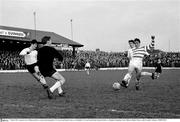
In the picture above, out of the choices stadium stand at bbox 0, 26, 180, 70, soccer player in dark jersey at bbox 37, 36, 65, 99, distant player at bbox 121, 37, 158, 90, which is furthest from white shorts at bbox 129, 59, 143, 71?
stadium stand at bbox 0, 26, 180, 70

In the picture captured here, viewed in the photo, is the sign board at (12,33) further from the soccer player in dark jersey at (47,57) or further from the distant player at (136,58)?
the soccer player in dark jersey at (47,57)

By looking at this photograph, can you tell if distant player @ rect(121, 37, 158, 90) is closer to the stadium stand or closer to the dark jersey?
the dark jersey

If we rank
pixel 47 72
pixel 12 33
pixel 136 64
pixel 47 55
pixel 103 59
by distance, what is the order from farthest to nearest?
1. pixel 103 59
2. pixel 12 33
3. pixel 136 64
4. pixel 47 72
5. pixel 47 55

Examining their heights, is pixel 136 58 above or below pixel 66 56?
below

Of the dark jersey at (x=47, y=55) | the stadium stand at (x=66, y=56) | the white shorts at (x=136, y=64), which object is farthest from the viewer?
the stadium stand at (x=66, y=56)

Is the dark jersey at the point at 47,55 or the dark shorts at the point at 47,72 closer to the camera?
the dark jersey at the point at 47,55

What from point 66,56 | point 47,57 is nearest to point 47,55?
point 47,57

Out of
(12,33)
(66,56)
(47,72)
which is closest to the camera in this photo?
(47,72)

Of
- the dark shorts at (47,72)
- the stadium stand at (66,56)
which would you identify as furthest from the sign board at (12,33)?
the dark shorts at (47,72)

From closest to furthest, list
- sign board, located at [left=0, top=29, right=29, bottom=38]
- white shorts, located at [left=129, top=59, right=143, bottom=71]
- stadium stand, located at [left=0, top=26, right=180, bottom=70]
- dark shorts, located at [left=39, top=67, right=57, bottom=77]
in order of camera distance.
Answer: dark shorts, located at [left=39, top=67, right=57, bottom=77] < white shorts, located at [left=129, top=59, right=143, bottom=71] < stadium stand, located at [left=0, top=26, right=180, bottom=70] < sign board, located at [left=0, top=29, right=29, bottom=38]

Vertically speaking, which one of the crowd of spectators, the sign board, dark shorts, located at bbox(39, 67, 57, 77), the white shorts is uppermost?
the sign board

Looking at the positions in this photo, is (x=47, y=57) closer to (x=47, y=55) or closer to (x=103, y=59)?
(x=47, y=55)

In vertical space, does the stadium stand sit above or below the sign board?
below

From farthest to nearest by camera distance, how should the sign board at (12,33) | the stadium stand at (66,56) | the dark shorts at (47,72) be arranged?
the sign board at (12,33) < the stadium stand at (66,56) < the dark shorts at (47,72)
